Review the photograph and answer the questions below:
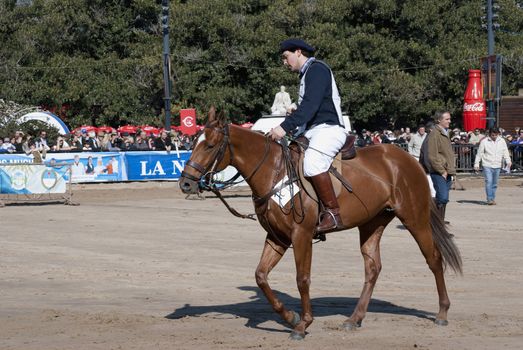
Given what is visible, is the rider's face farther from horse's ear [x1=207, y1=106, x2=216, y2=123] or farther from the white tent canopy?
the white tent canopy

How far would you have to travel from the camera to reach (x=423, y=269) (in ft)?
48.2

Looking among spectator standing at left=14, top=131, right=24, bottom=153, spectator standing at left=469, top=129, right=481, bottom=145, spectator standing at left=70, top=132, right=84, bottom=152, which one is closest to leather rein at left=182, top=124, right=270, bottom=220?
spectator standing at left=70, top=132, right=84, bottom=152

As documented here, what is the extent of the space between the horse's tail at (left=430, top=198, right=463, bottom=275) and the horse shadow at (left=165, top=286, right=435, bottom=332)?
61cm

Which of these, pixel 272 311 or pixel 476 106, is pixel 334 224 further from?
pixel 476 106

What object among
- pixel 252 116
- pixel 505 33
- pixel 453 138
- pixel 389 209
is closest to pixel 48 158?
pixel 453 138

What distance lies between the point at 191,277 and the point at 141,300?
1.99 m

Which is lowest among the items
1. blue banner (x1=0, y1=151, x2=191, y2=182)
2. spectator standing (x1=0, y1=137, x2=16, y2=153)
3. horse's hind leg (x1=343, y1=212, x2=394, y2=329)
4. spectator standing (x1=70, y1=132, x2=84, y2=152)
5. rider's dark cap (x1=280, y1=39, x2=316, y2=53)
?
blue banner (x1=0, y1=151, x2=191, y2=182)

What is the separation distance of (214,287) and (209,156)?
369 centimetres

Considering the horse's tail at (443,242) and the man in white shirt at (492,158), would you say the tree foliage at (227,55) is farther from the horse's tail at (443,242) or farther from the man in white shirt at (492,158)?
the horse's tail at (443,242)

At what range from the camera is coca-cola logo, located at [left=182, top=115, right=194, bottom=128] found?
41.6 meters

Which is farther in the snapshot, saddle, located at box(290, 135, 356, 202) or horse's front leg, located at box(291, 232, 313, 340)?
saddle, located at box(290, 135, 356, 202)

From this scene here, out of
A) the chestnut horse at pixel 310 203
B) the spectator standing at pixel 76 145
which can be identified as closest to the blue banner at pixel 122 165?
the spectator standing at pixel 76 145

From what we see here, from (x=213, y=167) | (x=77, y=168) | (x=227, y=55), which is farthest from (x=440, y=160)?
(x=227, y=55)

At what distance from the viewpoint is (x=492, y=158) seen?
2547cm
